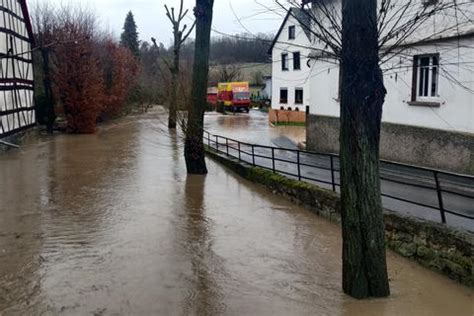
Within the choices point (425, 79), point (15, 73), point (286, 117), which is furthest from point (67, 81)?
point (425, 79)

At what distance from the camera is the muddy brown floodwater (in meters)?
6.04

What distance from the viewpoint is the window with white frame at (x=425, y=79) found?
13430 mm

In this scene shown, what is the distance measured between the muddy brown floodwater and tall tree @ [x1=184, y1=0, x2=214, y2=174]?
149cm

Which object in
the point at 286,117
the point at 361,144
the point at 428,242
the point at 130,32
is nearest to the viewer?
the point at 361,144

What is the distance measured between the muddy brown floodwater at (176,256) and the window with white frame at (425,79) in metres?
5.16

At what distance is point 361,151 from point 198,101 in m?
11.5

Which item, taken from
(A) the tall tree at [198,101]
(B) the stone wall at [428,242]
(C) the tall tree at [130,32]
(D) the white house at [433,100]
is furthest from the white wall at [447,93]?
(C) the tall tree at [130,32]

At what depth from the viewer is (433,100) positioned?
13.5 metres

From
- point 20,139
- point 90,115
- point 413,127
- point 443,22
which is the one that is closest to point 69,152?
point 20,139

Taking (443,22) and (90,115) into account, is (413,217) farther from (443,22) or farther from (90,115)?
(90,115)

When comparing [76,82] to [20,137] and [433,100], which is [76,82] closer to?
[20,137]

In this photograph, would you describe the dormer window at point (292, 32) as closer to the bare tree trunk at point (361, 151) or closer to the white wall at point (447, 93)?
the white wall at point (447, 93)

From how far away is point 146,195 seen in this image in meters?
13.1

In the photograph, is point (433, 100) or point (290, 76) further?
point (290, 76)
